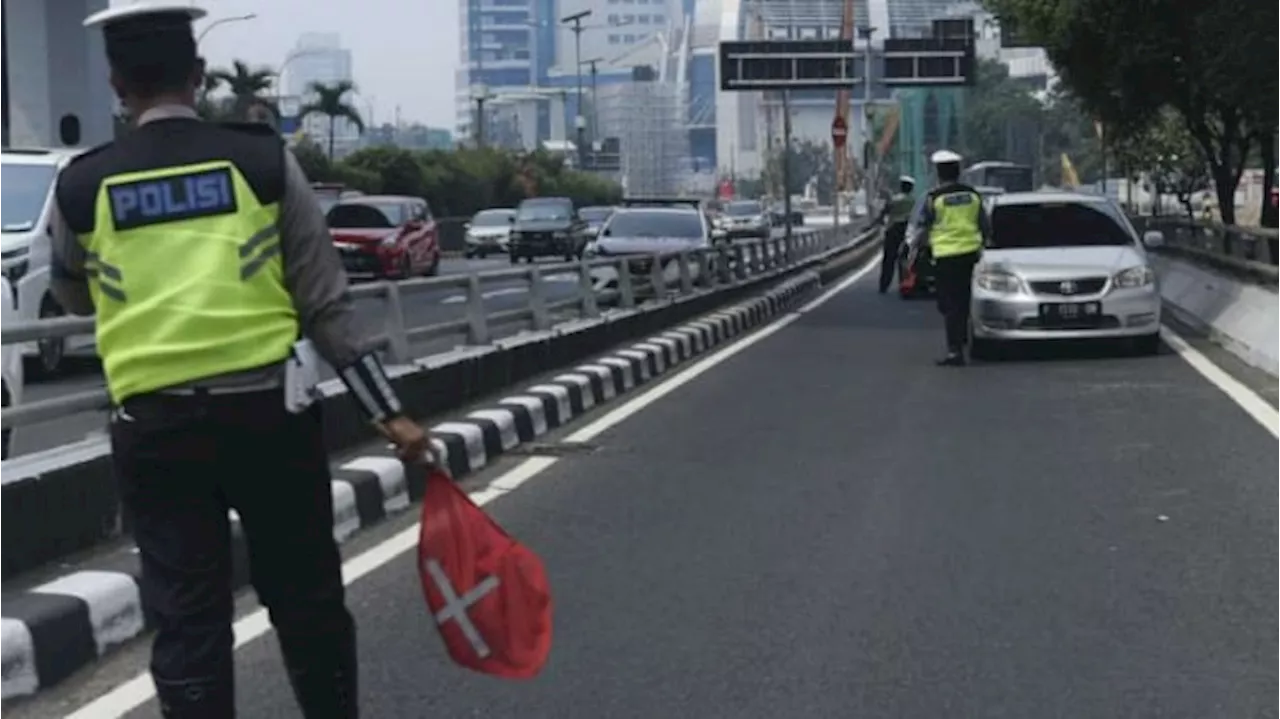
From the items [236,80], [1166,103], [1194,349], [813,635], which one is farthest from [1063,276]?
[236,80]

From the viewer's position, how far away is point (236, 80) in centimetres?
7069

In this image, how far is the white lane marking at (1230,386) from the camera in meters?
14.1

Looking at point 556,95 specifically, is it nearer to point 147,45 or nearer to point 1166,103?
point 1166,103

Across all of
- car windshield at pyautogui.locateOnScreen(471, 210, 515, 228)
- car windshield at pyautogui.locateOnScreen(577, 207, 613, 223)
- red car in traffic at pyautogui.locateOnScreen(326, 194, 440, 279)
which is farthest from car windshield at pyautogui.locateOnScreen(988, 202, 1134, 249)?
car windshield at pyautogui.locateOnScreen(471, 210, 515, 228)

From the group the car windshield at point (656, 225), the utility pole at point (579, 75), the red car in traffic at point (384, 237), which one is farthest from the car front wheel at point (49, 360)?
the utility pole at point (579, 75)

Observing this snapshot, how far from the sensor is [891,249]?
34.8 metres

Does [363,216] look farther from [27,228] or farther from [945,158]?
[945,158]

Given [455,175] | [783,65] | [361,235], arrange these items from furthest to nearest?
[455,175] → [783,65] → [361,235]

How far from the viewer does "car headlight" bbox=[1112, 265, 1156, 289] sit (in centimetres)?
1919

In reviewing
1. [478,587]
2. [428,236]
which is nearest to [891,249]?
[428,236]

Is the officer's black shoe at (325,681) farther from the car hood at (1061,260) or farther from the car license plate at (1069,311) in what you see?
the car hood at (1061,260)

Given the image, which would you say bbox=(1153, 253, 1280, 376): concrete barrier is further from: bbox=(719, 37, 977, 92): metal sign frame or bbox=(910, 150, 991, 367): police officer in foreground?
bbox=(719, 37, 977, 92): metal sign frame

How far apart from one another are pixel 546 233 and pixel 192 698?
45.6 m

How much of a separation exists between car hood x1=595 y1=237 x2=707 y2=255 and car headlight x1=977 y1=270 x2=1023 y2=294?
39.3 ft
